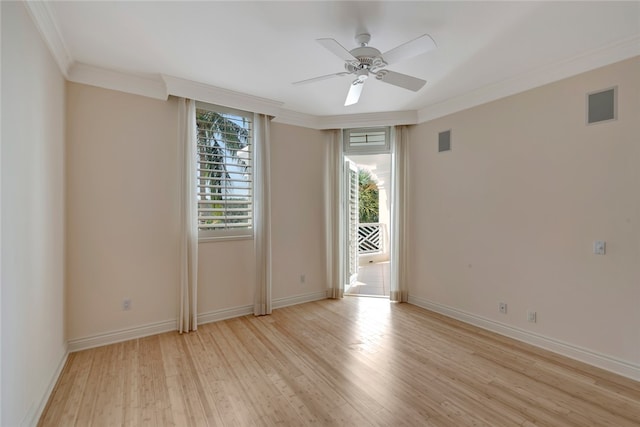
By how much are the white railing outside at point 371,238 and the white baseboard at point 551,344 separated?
367 cm

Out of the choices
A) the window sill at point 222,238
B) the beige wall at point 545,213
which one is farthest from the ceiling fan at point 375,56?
the window sill at point 222,238

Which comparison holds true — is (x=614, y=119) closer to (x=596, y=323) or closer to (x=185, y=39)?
(x=596, y=323)

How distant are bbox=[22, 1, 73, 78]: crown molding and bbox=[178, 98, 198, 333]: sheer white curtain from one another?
0.99 m

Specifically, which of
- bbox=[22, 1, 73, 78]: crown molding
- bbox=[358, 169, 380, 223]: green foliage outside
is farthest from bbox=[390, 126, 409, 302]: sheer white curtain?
bbox=[358, 169, 380, 223]: green foliage outside

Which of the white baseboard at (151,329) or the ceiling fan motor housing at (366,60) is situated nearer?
the ceiling fan motor housing at (366,60)

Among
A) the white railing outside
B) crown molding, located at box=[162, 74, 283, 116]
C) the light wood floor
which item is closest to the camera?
the light wood floor

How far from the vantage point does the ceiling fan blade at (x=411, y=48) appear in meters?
1.97

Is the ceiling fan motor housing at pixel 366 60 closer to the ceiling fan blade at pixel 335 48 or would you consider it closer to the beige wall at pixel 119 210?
the ceiling fan blade at pixel 335 48

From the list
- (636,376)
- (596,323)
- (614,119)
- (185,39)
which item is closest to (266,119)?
(185,39)

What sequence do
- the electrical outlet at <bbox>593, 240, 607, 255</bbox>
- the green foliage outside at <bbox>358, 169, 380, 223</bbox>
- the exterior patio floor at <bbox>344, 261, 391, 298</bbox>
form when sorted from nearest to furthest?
the electrical outlet at <bbox>593, 240, 607, 255</bbox> < the exterior patio floor at <bbox>344, 261, 391, 298</bbox> < the green foliage outside at <bbox>358, 169, 380, 223</bbox>

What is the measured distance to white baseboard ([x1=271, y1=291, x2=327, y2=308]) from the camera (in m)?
4.18

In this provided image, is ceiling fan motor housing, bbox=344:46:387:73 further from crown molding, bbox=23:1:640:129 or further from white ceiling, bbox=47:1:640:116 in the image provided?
crown molding, bbox=23:1:640:129

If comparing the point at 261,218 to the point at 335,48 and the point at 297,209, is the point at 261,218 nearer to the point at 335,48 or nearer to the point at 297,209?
the point at 297,209

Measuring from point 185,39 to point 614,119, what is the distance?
3.69 m
